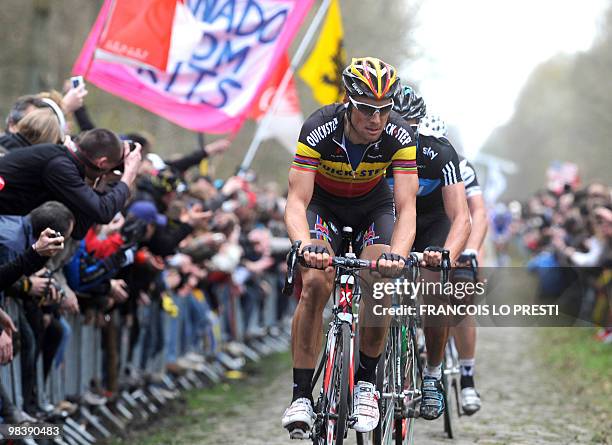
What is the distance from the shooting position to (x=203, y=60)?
11.4m

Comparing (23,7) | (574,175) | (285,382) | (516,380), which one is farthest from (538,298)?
(23,7)

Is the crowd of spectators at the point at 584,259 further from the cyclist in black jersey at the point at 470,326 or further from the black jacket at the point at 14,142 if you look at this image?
the black jacket at the point at 14,142

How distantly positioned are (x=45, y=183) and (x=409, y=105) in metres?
2.84

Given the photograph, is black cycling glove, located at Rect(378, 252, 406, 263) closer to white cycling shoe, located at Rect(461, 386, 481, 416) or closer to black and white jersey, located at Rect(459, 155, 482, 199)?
white cycling shoe, located at Rect(461, 386, 481, 416)

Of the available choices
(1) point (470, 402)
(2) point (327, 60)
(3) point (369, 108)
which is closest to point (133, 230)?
(3) point (369, 108)

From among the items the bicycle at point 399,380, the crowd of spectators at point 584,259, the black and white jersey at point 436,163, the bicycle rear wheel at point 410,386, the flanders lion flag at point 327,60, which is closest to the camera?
the bicycle at point 399,380

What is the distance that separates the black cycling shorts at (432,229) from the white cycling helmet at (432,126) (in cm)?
68

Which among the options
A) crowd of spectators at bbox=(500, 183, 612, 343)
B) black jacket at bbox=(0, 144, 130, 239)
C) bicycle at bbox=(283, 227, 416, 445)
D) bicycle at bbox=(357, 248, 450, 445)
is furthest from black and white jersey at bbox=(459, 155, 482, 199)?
crowd of spectators at bbox=(500, 183, 612, 343)

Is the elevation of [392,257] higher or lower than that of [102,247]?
lower

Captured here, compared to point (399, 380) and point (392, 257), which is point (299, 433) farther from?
point (399, 380)

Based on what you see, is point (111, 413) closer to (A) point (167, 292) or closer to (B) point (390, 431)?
(A) point (167, 292)

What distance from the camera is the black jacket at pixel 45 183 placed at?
6945 mm

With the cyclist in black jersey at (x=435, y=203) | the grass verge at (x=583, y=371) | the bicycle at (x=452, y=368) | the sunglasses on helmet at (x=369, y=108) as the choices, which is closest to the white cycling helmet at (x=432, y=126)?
the cyclist in black jersey at (x=435, y=203)

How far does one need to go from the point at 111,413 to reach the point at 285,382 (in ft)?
11.2
